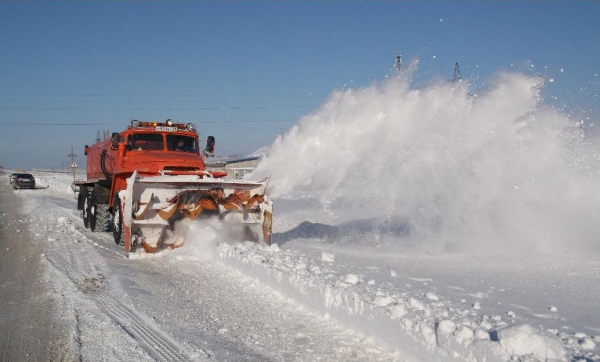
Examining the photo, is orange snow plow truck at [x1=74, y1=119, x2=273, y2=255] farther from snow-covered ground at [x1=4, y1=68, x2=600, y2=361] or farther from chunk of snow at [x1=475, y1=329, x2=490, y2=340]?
chunk of snow at [x1=475, y1=329, x2=490, y2=340]

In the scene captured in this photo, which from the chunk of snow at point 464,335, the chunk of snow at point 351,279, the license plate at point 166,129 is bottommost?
the chunk of snow at point 351,279

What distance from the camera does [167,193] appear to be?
943cm

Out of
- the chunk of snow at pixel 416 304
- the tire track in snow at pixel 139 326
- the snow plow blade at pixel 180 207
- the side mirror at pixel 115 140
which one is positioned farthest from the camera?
the side mirror at pixel 115 140

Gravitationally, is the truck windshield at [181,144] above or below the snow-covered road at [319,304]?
above

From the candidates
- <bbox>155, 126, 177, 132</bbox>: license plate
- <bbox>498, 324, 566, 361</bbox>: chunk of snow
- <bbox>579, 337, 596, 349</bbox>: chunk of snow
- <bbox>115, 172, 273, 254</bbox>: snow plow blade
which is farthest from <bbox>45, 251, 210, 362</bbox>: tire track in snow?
<bbox>155, 126, 177, 132</bbox>: license plate

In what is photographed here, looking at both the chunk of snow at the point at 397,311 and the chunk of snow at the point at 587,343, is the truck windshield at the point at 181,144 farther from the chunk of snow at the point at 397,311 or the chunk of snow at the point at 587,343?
the chunk of snow at the point at 587,343

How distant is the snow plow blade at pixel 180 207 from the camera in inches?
361

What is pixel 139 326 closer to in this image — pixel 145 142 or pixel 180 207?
pixel 180 207

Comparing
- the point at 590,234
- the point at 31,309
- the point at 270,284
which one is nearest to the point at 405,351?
the point at 270,284

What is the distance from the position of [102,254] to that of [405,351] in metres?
7.15

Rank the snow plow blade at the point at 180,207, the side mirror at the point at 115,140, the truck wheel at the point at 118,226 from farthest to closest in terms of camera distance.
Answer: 1. the side mirror at the point at 115,140
2. the truck wheel at the point at 118,226
3. the snow plow blade at the point at 180,207

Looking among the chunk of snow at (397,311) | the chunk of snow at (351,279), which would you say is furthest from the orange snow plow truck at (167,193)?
the chunk of snow at (397,311)

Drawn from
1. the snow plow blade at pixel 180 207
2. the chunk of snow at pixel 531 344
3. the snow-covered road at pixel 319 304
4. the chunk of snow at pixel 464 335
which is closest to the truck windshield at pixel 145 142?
the snow plow blade at pixel 180 207

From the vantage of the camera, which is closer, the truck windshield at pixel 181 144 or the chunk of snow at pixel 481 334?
the chunk of snow at pixel 481 334
